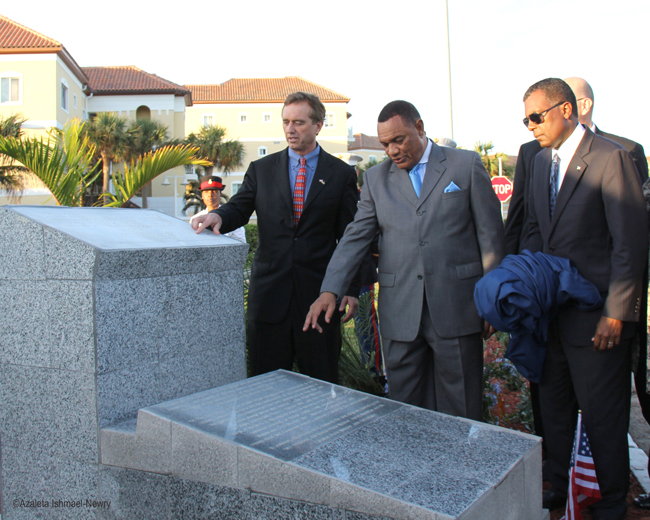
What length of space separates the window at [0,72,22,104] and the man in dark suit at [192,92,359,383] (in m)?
36.0

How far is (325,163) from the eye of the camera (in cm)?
334

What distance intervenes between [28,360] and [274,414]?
1189mm

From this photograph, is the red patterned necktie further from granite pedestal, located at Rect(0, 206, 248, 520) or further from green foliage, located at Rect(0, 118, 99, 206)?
green foliage, located at Rect(0, 118, 99, 206)

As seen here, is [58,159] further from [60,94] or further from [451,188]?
[60,94]

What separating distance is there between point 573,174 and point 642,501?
172cm

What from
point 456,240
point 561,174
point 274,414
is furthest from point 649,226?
point 274,414

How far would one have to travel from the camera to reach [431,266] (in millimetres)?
2721

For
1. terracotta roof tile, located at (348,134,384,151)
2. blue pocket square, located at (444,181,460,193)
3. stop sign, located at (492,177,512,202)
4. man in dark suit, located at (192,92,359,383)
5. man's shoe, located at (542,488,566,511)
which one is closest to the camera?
blue pocket square, located at (444,181,460,193)

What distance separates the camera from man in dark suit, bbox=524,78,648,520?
97.0 inches

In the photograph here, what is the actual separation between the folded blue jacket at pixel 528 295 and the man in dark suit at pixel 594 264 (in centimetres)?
11

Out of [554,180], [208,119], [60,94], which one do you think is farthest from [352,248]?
[208,119]

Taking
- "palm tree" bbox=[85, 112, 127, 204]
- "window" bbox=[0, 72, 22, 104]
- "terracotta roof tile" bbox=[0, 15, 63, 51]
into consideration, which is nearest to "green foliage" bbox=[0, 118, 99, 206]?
"terracotta roof tile" bbox=[0, 15, 63, 51]

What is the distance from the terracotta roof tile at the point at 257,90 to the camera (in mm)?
54188

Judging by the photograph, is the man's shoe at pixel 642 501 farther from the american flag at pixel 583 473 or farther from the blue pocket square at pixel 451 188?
the blue pocket square at pixel 451 188
